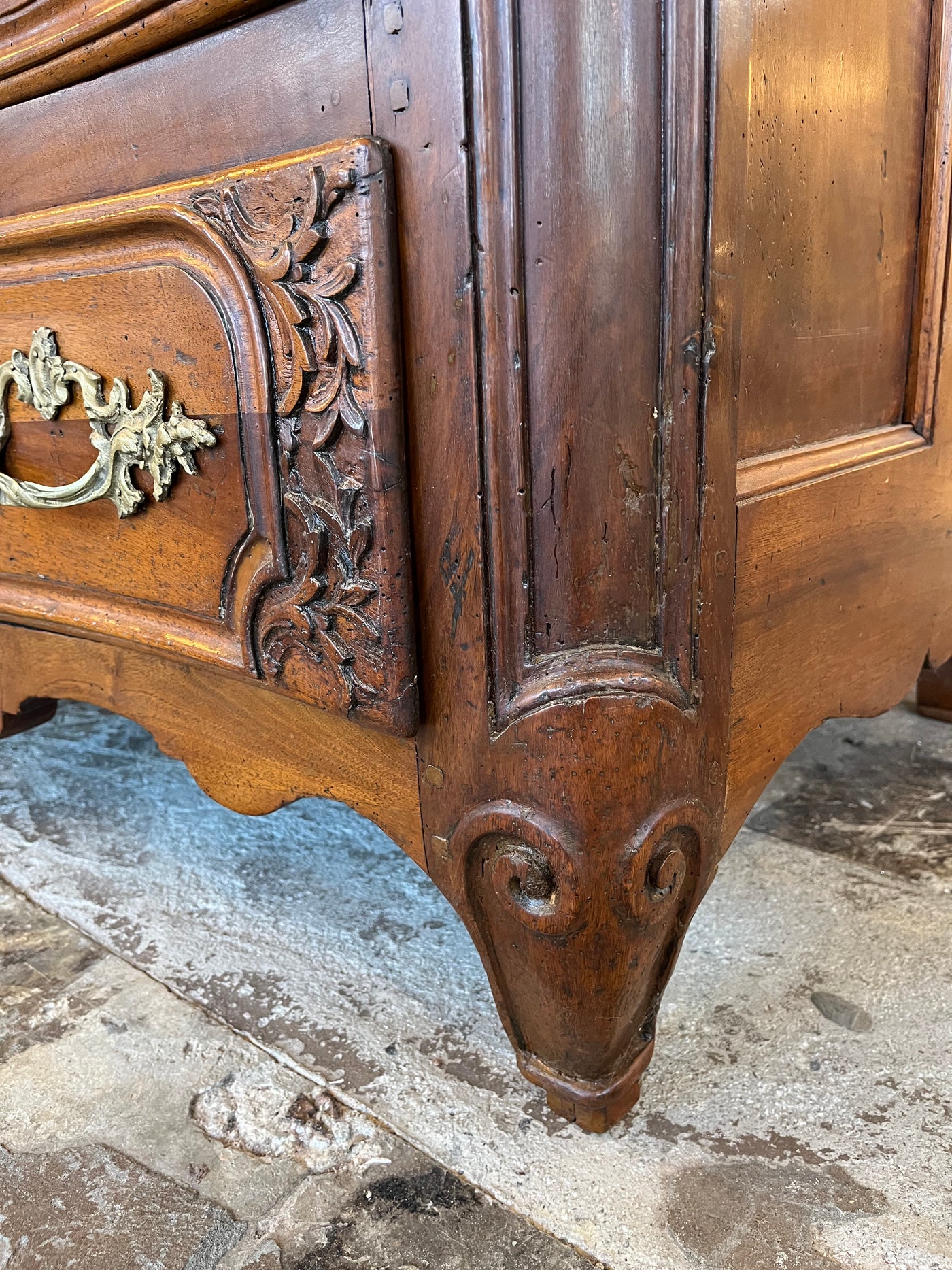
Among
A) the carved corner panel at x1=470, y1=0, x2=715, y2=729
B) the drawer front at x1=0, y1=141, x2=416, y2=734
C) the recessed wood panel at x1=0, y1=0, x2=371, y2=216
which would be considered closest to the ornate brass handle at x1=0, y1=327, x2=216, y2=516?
the drawer front at x1=0, y1=141, x2=416, y2=734

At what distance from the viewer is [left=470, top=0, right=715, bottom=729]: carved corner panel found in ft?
1.44

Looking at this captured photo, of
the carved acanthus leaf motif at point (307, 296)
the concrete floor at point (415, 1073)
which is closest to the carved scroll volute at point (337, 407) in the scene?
the carved acanthus leaf motif at point (307, 296)

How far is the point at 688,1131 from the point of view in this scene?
59 centimetres

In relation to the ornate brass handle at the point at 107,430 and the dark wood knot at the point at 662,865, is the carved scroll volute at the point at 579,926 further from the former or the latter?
the ornate brass handle at the point at 107,430

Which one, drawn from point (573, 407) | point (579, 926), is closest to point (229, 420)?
point (573, 407)

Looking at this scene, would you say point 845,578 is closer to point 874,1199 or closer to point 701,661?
point 701,661

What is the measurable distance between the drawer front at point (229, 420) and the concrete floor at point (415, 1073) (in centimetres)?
27

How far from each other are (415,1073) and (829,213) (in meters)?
0.62

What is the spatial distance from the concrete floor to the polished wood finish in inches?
2.5

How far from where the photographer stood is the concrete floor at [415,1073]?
0.52 meters

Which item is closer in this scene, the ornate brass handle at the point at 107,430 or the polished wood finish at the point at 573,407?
the polished wood finish at the point at 573,407

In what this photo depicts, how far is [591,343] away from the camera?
463 mm

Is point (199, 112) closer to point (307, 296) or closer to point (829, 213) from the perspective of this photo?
point (307, 296)

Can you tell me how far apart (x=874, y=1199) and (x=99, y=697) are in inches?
25.4
